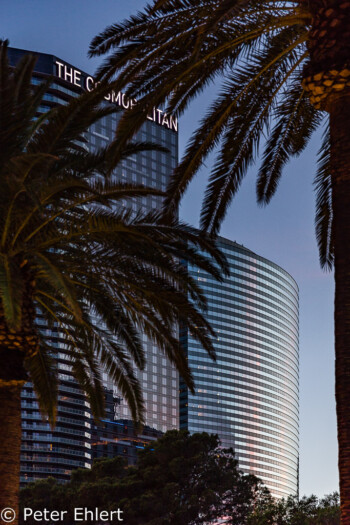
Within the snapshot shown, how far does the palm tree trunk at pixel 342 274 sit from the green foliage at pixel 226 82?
77.5 inches

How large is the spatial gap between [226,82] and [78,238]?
3.90 metres

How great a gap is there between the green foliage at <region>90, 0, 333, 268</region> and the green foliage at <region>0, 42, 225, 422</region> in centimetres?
75

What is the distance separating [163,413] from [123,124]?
185366mm

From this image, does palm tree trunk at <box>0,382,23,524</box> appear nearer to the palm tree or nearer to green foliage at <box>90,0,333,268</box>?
the palm tree

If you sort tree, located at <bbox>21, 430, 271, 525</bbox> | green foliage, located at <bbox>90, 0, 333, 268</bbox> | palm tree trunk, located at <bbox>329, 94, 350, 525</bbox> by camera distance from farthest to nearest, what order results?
1. tree, located at <bbox>21, 430, 271, 525</bbox>
2. green foliage, located at <bbox>90, 0, 333, 268</bbox>
3. palm tree trunk, located at <bbox>329, 94, 350, 525</bbox>

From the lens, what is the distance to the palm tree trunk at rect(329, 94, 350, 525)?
10516 mm

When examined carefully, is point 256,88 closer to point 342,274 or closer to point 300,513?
point 342,274

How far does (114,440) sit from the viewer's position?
175m

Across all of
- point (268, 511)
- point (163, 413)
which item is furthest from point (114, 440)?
point (268, 511)

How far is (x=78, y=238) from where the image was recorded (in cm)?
1625

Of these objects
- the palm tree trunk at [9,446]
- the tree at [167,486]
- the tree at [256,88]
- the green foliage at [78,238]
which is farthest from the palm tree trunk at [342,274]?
the tree at [167,486]

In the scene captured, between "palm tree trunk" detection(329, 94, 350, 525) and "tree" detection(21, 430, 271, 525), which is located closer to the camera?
"palm tree trunk" detection(329, 94, 350, 525)

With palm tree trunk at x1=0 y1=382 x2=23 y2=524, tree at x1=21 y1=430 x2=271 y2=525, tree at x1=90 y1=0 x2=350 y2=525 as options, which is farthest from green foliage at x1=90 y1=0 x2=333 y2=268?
tree at x1=21 y1=430 x2=271 y2=525

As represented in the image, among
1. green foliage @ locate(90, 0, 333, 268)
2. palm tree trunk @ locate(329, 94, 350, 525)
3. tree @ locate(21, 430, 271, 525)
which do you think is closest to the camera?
palm tree trunk @ locate(329, 94, 350, 525)
